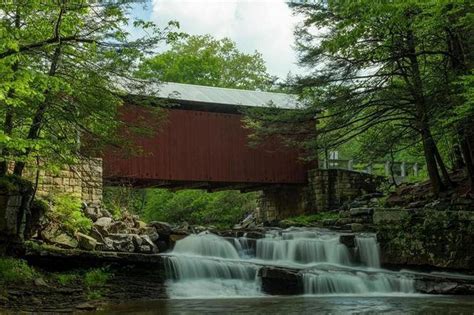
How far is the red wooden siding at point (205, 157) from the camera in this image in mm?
17375

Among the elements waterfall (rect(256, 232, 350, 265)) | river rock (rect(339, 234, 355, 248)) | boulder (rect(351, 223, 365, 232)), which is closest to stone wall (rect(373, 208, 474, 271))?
river rock (rect(339, 234, 355, 248))

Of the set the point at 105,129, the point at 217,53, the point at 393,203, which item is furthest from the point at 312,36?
the point at 217,53

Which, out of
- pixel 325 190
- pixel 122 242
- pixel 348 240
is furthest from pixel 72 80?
pixel 325 190

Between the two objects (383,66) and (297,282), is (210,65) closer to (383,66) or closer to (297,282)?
(383,66)

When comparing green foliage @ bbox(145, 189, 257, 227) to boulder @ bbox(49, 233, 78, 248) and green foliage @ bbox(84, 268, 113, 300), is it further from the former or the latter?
green foliage @ bbox(84, 268, 113, 300)

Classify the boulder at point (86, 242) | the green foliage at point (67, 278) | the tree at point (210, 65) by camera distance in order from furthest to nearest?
the tree at point (210, 65), the boulder at point (86, 242), the green foliage at point (67, 278)

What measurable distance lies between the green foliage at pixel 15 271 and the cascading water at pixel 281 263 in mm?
2409

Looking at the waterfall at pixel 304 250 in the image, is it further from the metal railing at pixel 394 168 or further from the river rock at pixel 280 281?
the metal railing at pixel 394 168

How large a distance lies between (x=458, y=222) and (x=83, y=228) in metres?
7.77

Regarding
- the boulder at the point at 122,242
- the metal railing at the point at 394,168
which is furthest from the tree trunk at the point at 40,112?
the metal railing at the point at 394,168

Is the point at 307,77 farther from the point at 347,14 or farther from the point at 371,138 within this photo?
the point at 347,14

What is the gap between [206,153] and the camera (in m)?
18.9

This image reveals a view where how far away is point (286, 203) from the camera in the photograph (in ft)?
70.9

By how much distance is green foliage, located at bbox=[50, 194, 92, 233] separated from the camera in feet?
34.9
